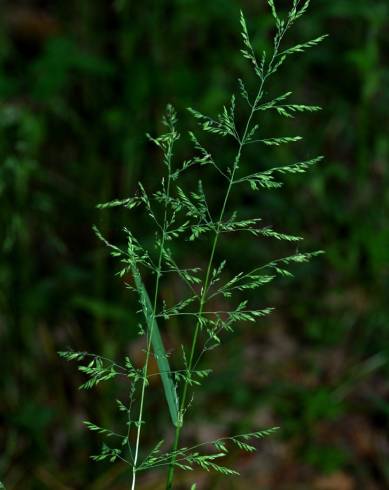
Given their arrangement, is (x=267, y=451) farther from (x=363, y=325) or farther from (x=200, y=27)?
(x=200, y=27)

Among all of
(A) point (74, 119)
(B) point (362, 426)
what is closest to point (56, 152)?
(A) point (74, 119)

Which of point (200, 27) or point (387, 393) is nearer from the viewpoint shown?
point (387, 393)

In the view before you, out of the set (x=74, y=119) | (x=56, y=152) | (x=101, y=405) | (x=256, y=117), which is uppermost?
(x=74, y=119)

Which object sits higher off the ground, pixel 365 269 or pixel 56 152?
pixel 56 152

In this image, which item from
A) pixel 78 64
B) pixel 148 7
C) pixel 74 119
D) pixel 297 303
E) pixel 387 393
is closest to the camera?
pixel 78 64

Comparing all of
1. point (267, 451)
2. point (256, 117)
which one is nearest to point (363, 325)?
point (267, 451)

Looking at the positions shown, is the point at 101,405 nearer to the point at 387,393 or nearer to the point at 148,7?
the point at 387,393

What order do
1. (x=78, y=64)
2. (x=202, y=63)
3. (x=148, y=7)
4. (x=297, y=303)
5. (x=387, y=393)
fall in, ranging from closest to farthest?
1. (x=78, y=64)
2. (x=148, y=7)
3. (x=387, y=393)
4. (x=297, y=303)
5. (x=202, y=63)
